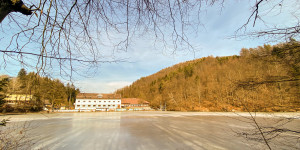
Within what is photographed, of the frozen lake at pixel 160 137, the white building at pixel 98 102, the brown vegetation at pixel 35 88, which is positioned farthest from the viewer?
the white building at pixel 98 102

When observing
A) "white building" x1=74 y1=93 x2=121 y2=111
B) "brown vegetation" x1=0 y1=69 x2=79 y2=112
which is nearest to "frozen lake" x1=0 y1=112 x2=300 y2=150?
"brown vegetation" x1=0 y1=69 x2=79 y2=112

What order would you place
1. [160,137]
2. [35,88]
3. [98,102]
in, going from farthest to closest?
[98,102], [160,137], [35,88]

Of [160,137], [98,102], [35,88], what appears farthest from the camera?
[98,102]

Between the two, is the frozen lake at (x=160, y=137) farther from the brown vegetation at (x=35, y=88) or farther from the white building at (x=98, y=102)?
the white building at (x=98, y=102)

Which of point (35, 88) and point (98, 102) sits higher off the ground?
point (35, 88)

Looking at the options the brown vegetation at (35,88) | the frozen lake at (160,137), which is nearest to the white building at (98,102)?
the frozen lake at (160,137)

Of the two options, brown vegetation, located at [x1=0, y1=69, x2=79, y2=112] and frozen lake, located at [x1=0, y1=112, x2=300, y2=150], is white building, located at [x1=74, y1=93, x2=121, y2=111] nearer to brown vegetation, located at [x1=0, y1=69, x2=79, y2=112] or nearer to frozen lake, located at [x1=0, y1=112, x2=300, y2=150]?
frozen lake, located at [x1=0, y1=112, x2=300, y2=150]

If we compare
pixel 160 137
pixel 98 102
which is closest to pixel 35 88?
pixel 160 137

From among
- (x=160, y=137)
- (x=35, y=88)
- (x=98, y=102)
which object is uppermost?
(x=35, y=88)

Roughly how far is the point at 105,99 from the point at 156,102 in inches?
599

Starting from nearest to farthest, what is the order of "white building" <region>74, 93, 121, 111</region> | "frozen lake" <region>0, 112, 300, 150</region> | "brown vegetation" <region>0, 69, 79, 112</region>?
"brown vegetation" <region>0, 69, 79, 112</region> → "frozen lake" <region>0, 112, 300, 150</region> → "white building" <region>74, 93, 121, 111</region>

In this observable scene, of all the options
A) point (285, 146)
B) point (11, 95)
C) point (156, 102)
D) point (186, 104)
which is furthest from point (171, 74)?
point (11, 95)

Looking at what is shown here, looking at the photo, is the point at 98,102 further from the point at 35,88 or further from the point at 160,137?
the point at 35,88

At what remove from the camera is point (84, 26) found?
1163 millimetres
